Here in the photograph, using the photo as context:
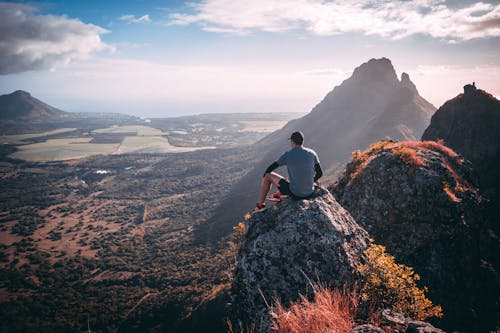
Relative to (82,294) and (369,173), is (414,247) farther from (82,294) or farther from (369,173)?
(82,294)

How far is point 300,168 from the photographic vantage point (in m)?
10.2

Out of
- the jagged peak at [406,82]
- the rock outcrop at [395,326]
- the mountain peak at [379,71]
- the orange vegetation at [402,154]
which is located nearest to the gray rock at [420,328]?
the rock outcrop at [395,326]

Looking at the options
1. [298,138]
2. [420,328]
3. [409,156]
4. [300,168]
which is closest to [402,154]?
[409,156]

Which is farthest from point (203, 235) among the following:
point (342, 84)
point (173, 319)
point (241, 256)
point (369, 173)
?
point (342, 84)

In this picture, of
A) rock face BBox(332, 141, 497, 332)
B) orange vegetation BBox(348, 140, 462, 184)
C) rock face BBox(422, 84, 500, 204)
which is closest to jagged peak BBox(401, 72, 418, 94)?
rock face BBox(422, 84, 500, 204)

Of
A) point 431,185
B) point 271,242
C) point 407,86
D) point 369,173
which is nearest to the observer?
point 271,242

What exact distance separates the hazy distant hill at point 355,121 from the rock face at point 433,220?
84.6 m

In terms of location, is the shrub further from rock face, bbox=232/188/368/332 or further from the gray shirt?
the gray shirt

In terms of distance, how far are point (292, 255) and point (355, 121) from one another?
165 m

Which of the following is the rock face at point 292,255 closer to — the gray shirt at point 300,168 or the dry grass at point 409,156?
the gray shirt at point 300,168

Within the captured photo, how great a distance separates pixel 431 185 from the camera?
18.8 m

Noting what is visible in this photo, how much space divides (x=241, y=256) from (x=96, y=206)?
7007 inches

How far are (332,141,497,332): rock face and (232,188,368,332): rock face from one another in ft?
32.0

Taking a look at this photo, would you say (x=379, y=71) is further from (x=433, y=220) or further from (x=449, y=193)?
(x=433, y=220)
